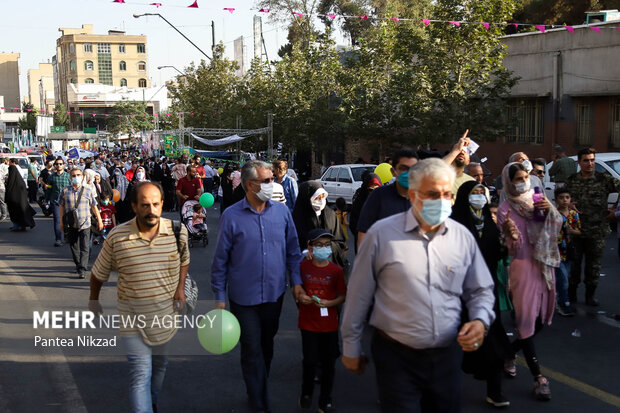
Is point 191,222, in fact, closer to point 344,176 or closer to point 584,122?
point 344,176

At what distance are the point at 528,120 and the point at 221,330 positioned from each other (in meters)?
23.8

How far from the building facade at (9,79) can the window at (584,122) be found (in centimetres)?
16831

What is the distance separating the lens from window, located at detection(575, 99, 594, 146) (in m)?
24.3

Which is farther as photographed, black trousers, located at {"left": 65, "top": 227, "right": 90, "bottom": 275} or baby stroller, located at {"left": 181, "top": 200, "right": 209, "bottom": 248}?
baby stroller, located at {"left": 181, "top": 200, "right": 209, "bottom": 248}

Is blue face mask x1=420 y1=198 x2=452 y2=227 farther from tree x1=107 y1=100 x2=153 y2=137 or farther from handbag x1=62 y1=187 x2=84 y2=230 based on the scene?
tree x1=107 y1=100 x2=153 y2=137

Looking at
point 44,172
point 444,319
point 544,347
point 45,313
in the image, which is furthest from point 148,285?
point 44,172

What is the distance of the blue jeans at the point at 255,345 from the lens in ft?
17.4

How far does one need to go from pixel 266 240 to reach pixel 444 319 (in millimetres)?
2055

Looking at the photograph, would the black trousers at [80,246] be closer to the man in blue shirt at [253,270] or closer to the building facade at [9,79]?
the man in blue shirt at [253,270]

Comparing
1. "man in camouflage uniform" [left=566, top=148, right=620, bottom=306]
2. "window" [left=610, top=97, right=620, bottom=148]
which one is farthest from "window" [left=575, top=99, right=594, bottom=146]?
"man in camouflage uniform" [left=566, top=148, right=620, bottom=306]

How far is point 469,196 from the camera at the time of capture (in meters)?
5.58

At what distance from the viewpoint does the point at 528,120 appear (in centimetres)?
2700

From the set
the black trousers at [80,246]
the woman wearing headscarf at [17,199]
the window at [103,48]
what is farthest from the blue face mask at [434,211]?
the window at [103,48]

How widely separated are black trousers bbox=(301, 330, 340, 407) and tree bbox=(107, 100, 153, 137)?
8727cm
